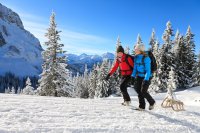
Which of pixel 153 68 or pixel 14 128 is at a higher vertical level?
pixel 153 68

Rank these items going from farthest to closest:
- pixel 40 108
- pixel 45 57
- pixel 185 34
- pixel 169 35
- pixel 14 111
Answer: pixel 185 34 → pixel 169 35 → pixel 45 57 → pixel 40 108 → pixel 14 111

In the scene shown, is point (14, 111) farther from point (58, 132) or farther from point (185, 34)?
point (185, 34)

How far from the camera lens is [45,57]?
40156mm

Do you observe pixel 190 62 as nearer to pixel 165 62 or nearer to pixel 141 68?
pixel 165 62

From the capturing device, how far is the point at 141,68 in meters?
10.1

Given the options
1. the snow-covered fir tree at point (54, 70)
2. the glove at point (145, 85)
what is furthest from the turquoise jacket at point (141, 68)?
→ the snow-covered fir tree at point (54, 70)

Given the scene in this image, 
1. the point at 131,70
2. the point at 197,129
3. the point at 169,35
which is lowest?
the point at 197,129

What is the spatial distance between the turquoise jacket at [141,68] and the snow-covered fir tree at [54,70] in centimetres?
2795

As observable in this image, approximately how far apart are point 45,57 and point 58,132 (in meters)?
34.6

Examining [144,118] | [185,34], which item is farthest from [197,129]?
[185,34]

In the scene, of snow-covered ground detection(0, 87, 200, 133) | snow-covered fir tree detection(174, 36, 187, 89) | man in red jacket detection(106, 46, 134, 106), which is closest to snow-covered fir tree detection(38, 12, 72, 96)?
snow-covered fir tree detection(174, 36, 187, 89)

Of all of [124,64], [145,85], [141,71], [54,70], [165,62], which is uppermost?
[165,62]

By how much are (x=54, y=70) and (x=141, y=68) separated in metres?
29.5

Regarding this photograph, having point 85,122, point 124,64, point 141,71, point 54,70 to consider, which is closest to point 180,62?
point 54,70
